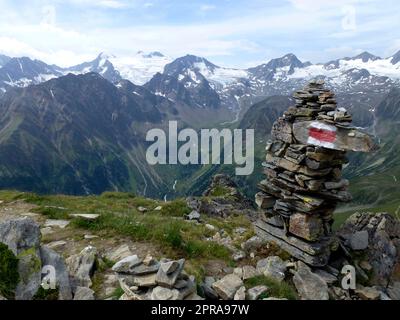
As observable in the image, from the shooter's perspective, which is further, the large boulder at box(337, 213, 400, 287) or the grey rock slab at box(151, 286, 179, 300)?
the large boulder at box(337, 213, 400, 287)

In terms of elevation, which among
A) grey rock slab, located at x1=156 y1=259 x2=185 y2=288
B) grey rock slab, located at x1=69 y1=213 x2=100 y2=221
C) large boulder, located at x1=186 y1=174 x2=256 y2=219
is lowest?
large boulder, located at x1=186 y1=174 x2=256 y2=219

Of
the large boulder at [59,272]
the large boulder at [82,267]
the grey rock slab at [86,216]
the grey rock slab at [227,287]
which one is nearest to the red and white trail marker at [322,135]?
the grey rock slab at [227,287]

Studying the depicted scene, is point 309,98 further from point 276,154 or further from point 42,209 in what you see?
point 42,209

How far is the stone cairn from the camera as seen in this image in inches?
855

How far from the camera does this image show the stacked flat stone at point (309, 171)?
21812 mm

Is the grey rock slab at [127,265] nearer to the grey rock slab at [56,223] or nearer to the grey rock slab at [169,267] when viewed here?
the grey rock slab at [169,267]

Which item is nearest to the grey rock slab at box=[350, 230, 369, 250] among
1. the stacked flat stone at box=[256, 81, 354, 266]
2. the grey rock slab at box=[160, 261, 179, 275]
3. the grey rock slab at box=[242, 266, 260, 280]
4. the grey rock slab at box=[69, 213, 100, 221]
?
the stacked flat stone at box=[256, 81, 354, 266]

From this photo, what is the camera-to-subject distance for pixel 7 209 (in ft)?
99.8

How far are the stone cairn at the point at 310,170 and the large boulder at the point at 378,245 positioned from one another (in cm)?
227

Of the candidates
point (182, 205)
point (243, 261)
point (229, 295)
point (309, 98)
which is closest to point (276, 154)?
point (309, 98)

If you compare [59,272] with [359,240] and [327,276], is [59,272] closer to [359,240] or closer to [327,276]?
[327,276]

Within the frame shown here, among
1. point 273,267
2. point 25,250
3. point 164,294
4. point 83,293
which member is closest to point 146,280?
point 164,294

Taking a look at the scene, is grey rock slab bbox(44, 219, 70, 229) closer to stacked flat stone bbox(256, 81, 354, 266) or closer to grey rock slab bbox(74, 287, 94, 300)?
grey rock slab bbox(74, 287, 94, 300)
